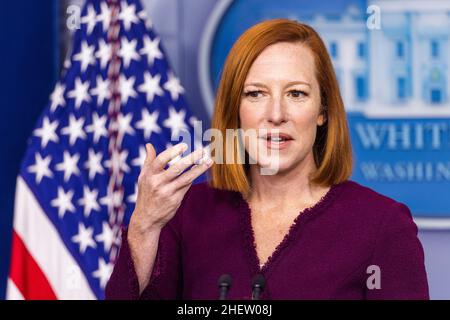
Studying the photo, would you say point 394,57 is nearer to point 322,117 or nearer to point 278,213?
point 322,117

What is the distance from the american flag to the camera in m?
2.49

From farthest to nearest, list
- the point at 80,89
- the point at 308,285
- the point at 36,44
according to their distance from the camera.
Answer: the point at 36,44 < the point at 80,89 < the point at 308,285

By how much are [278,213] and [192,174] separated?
342 mm

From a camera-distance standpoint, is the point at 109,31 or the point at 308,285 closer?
the point at 308,285

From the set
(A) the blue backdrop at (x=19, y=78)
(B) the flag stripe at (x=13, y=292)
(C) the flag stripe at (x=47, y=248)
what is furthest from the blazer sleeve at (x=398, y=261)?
(A) the blue backdrop at (x=19, y=78)

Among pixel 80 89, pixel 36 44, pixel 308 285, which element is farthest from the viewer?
pixel 36 44

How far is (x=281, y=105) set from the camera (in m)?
1.47

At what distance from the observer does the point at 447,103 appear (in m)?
2.58

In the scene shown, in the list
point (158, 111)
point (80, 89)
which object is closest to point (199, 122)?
point (158, 111)

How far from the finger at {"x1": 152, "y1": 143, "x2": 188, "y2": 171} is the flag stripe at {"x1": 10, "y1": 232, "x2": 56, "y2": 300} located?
138 centimetres

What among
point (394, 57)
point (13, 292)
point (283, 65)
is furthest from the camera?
point (394, 57)

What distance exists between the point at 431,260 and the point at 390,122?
0.51m

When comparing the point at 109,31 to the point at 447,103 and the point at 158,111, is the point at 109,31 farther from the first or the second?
the point at 447,103

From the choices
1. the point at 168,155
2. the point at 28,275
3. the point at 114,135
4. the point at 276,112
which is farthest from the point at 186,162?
the point at 28,275
